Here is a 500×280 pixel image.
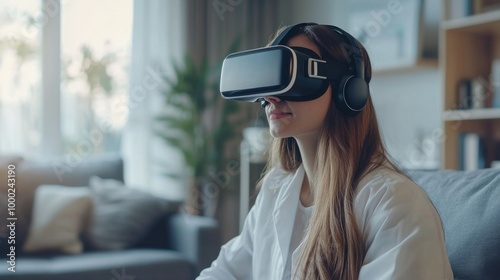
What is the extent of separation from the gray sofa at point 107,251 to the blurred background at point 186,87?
0.09m

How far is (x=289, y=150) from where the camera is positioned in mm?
1268

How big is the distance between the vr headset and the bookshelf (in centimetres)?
159

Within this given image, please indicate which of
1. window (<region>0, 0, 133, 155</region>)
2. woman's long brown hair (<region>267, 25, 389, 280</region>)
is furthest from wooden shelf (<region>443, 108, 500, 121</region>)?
window (<region>0, 0, 133, 155</region>)

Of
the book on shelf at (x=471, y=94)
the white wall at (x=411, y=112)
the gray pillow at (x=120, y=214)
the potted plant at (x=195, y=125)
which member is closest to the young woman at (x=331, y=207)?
the gray pillow at (x=120, y=214)

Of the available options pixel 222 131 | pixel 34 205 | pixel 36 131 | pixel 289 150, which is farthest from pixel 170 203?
pixel 289 150

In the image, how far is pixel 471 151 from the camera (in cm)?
246

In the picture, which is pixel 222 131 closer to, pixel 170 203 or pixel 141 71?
pixel 141 71

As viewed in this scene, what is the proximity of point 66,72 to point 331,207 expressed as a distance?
2.50 m

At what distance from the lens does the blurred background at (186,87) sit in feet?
8.86

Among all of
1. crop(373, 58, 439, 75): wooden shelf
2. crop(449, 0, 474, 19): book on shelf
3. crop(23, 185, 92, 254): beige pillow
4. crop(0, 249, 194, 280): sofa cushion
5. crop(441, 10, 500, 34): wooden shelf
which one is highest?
crop(449, 0, 474, 19): book on shelf

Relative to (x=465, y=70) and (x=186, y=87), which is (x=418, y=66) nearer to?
(x=465, y=70)

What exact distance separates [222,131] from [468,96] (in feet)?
4.60

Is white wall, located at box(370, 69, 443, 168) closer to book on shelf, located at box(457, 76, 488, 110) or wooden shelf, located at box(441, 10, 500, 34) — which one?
book on shelf, located at box(457, 76, 488, 110)

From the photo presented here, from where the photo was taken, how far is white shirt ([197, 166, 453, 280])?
820 millimetres
